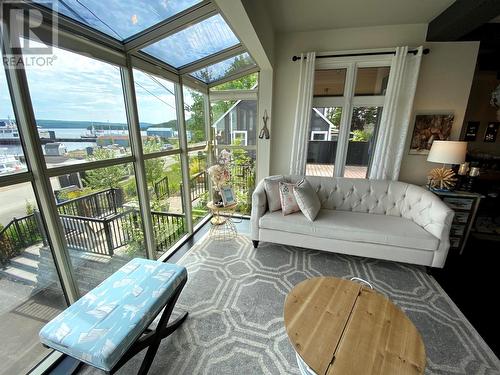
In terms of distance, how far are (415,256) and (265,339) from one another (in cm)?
175

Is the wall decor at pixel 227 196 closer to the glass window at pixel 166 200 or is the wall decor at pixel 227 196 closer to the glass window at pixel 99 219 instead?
the glass window at pixel 166 200

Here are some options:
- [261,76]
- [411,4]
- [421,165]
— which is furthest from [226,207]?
[411,4]

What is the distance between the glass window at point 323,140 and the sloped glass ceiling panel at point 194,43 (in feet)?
5.11

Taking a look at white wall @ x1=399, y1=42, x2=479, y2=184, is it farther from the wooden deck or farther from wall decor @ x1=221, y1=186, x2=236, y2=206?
wall decor @ x1=221, y1=186, x2=236, y2=206

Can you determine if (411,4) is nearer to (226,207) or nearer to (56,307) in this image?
(226,207)

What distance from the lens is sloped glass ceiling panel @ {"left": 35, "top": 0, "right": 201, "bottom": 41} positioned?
3.77 feet

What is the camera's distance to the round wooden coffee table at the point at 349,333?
A: 931 mm

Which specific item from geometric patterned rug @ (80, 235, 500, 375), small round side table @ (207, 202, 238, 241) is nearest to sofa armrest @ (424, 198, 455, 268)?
geometric patterned rug @ (80, 235, 500, 375)

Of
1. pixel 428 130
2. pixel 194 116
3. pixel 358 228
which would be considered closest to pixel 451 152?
pixel 428 130

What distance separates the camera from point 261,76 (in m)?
2.93

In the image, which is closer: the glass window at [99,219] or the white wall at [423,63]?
the glass window at [99,219]

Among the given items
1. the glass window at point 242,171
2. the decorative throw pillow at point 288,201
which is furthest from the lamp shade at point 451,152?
the glass window at point 242,171

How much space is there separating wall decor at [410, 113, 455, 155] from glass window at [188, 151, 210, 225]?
10.1 feet

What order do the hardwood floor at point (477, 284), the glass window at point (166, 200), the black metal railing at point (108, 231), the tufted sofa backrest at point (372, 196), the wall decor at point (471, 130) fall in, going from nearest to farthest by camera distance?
the black metal railing at point (108, 231) → the hardwood floor at point (477, 284) → the glass window at point (166, 200) → the tufted sofa backrest at point (372, 196) → the wall decor at point (471, 130)
